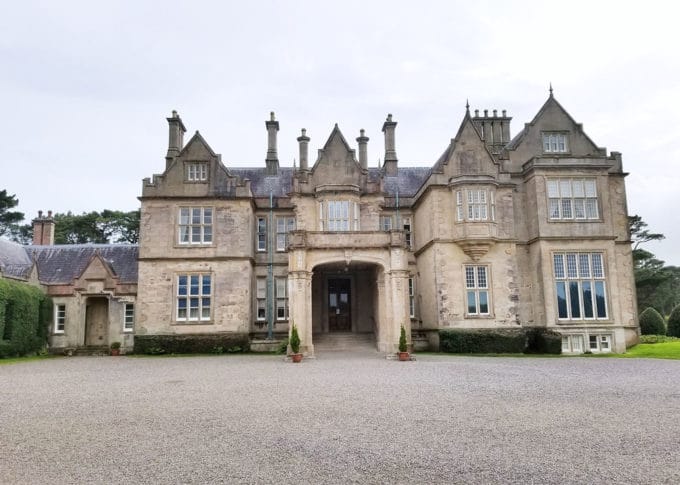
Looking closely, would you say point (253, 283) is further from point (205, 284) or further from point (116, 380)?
point (116, 380)

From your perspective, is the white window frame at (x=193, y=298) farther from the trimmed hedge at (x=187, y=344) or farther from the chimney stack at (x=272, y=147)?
the chimney stack at (x=272, y=147)

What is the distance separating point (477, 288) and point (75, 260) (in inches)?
1026

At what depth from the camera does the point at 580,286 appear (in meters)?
26.2

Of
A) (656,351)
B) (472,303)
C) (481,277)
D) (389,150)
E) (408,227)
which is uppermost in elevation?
(389,150)

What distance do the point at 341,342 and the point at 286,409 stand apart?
17841mm

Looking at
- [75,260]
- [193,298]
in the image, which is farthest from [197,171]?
[75,260]

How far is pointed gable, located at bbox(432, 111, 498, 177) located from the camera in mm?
27234

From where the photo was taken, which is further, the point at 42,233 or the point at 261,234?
the point at 42,233

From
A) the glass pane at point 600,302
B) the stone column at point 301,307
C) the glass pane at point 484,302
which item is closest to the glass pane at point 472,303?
the glass pane at point 484,302

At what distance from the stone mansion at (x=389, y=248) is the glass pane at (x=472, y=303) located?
8cm

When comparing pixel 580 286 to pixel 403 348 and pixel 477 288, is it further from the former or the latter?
pixel 403 348

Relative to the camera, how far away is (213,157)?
29.0 metres

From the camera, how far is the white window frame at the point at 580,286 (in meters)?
26.0

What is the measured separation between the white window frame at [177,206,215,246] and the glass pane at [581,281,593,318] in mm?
20736
